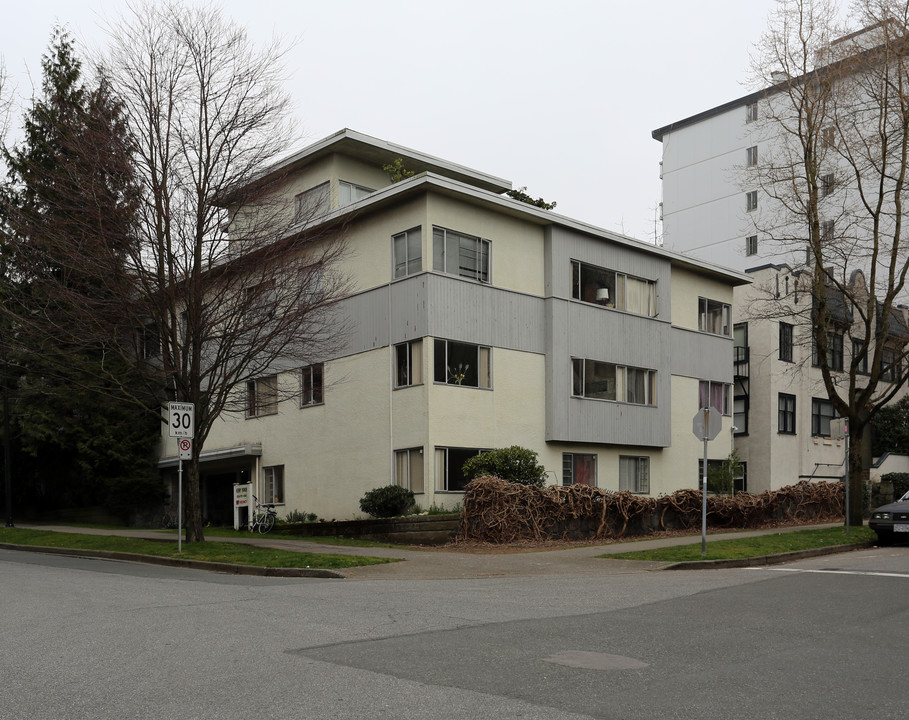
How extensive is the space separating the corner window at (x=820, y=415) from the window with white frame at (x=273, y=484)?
75.8 feet

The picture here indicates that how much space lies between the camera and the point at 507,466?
24.3 m

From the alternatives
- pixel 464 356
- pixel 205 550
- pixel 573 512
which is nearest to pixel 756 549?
pixel 573 512

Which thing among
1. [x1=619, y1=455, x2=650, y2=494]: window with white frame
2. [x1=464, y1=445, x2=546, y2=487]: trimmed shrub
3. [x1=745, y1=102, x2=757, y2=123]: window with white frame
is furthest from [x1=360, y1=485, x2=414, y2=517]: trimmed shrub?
[x1=745, y1=102, x2=757, y2=123]: window with white frame

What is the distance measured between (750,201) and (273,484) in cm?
4321

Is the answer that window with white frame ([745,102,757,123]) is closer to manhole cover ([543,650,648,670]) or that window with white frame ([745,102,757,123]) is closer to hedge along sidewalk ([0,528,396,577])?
hedge along sidewalk ([0,528,396,577])

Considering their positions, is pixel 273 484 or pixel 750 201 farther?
pixel 750 201

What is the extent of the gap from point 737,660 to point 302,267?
51.2ft

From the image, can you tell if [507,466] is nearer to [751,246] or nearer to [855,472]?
[855,472]

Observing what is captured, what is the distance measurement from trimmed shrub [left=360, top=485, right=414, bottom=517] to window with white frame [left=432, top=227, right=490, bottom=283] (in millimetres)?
5937

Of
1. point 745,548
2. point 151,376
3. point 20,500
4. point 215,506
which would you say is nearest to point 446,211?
point 151,376

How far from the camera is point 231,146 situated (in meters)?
21.9

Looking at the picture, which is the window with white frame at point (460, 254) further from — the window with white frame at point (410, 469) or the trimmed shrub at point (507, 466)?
the trimmed shrub at point (507, 466)

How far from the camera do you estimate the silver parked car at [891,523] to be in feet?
72.5

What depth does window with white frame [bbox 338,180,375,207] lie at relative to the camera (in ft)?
99.7
